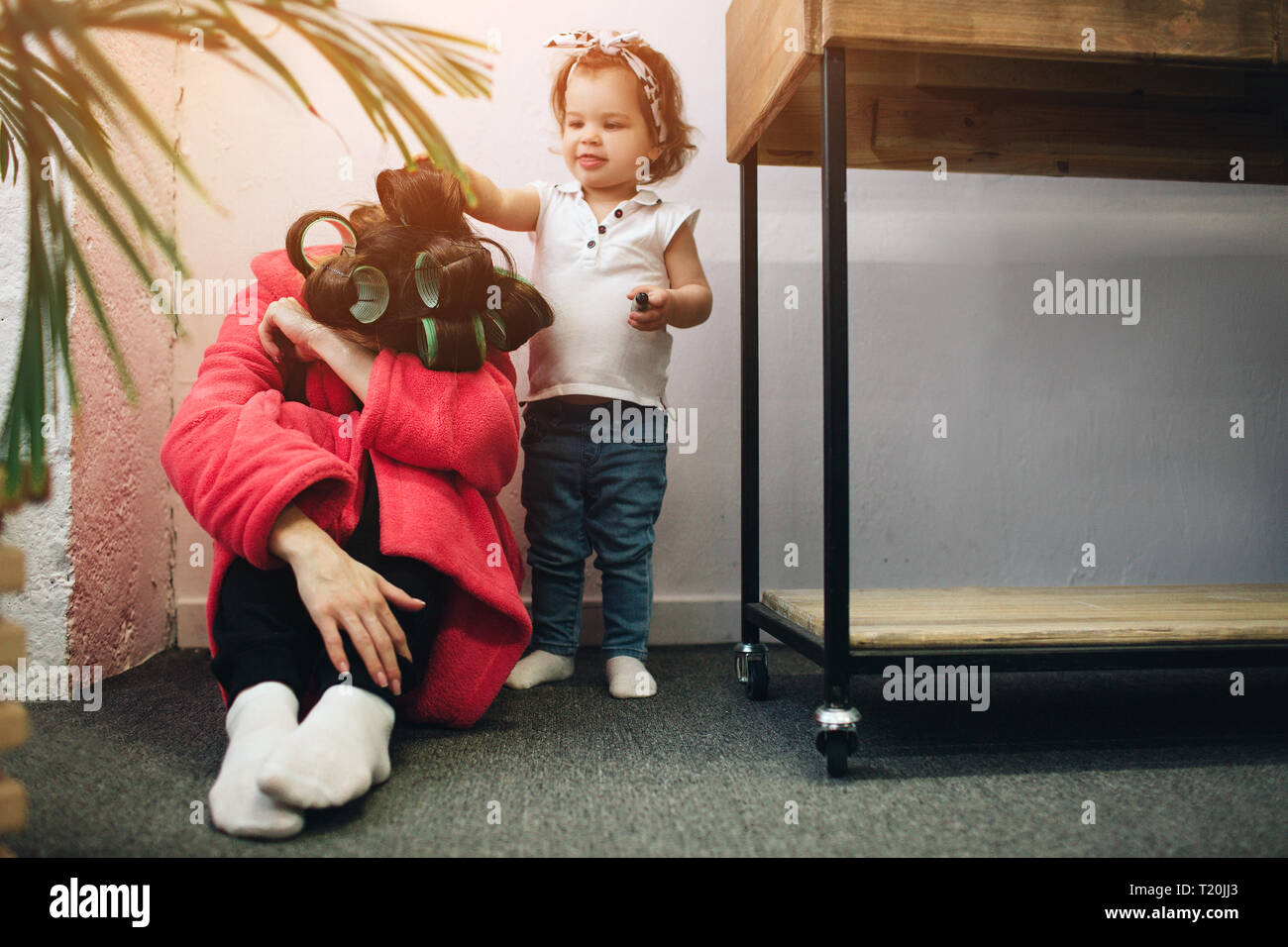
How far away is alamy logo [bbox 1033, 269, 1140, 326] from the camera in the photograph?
128 centimetres

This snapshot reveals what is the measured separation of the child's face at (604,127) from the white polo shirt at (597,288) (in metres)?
0.04

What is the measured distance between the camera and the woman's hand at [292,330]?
2.57 feet

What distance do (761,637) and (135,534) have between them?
90 centimetres

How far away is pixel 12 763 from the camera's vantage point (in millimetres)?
685

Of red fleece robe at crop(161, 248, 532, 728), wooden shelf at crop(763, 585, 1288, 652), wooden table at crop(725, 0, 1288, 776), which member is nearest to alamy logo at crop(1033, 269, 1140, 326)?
wooden table at crop(725, 0, 1288, 776)

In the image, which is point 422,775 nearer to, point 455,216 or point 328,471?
point 328,471

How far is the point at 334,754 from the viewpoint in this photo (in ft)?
1.86

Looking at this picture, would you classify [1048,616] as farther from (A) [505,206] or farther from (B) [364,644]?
(A) [505,206]

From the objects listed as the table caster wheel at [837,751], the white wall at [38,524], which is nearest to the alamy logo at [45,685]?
the white wall at [38,524]

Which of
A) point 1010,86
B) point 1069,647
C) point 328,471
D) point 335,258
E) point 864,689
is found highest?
point 1010,86

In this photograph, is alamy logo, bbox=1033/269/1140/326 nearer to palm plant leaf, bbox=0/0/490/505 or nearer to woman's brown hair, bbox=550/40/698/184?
woman's brown hair, bbox=550/40/698/184
